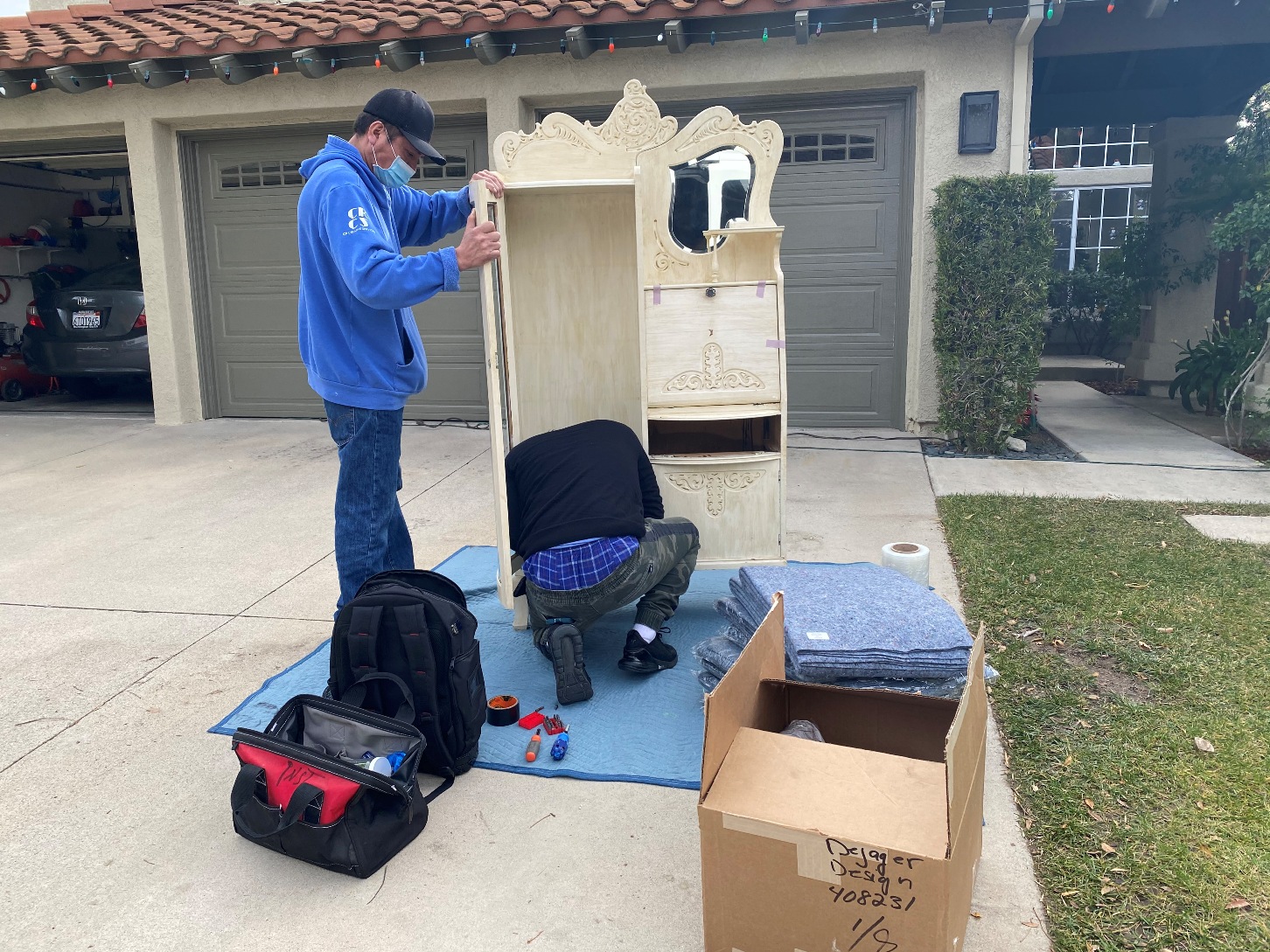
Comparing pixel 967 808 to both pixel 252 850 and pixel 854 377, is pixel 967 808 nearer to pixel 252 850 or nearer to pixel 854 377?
pixel 252 850

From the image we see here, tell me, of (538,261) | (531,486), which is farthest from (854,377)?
(531,486)

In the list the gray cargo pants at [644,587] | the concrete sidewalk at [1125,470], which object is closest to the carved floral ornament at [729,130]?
the gray cargo pants at [644,587]

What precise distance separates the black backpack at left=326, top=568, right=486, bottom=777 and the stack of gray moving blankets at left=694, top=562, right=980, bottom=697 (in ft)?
2.54

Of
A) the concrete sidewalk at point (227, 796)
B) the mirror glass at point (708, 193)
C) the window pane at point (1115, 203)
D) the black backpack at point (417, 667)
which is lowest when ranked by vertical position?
the concrete sidewalk at point (227, 796)

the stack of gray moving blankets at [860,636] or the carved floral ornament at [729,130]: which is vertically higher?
the carved floral ornament at [729,130]

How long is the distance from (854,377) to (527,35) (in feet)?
11.3

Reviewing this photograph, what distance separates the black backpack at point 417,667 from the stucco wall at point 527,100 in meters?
5.17

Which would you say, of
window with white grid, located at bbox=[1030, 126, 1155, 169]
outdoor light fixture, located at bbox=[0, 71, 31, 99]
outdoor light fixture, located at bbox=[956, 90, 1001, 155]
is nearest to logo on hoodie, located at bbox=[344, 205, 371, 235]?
outdoor light fixture, located at bbox=[956, 90, 1001, 155]

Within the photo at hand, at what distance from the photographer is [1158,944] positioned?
180 cm

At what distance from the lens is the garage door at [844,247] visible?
6.70 m

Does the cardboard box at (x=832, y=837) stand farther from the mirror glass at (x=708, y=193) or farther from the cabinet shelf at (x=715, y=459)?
the mirror glass at (x=708, y=193)

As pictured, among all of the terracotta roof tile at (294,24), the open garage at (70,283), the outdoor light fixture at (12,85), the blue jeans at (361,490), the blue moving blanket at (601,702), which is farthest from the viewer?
the open garage at (70,283)

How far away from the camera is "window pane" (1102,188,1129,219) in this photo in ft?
51.4

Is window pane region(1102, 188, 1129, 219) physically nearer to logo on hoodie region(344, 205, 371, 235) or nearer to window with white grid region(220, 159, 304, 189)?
window with white grid region(220, 159, 304, 189)
